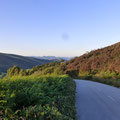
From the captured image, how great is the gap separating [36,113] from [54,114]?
371 millimetres

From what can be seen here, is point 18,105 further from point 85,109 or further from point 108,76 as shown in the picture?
point 108,76

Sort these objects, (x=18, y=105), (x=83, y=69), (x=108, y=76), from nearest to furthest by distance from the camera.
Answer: (x=18, y=105), (x=108, y=76), (x=83, y=69)

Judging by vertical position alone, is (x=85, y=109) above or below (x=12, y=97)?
below

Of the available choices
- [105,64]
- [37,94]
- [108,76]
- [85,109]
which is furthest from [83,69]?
[37,94]

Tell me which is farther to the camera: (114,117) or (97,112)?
(97,112)

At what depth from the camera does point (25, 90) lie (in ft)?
12.9

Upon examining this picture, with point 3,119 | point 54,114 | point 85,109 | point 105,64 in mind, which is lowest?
point 85,109

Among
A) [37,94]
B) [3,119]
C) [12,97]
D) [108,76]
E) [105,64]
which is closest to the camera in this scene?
[3,119]

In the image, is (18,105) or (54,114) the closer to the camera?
(54,114)

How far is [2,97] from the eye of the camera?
3242mm

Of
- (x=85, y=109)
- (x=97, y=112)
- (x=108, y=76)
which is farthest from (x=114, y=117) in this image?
(x=108, y=76)

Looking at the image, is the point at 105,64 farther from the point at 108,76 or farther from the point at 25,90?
the point at 25,90

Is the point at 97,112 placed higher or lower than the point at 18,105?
lower

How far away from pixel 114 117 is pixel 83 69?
92.4 feet
